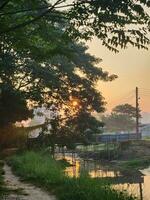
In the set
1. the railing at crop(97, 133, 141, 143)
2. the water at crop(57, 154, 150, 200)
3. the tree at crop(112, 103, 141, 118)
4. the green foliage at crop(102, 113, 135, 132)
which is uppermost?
the tree at crop(112, 103, 141, 118)

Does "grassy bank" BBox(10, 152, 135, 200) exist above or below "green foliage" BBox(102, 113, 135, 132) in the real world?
below

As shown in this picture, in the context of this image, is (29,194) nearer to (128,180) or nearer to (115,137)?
(128,180)

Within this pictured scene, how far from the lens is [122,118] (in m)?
136

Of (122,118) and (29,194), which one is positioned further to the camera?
(122,118)

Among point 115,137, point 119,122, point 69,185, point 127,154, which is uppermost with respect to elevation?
point 119,122

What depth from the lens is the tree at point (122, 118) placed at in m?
132

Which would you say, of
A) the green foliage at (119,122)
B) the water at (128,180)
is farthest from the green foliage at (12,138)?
the green foliage at (119,122)

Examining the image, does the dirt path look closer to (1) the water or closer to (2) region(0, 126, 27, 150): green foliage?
(1) the water

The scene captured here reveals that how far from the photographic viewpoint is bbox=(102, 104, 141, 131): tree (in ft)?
433

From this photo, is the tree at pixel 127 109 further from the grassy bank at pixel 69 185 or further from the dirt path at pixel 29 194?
the dirt path at pixel 29 194

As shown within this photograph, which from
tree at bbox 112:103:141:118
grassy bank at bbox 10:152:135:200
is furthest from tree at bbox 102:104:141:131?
grassy bank at bbox 10:152:135:200

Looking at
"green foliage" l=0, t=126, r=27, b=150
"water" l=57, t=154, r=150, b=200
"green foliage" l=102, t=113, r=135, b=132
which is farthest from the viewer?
"green foliage" l=102, t=113, r=135, b=132

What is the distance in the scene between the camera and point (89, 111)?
50719 mm

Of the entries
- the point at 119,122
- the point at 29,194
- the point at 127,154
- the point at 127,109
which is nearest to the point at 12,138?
the point at 127,154
